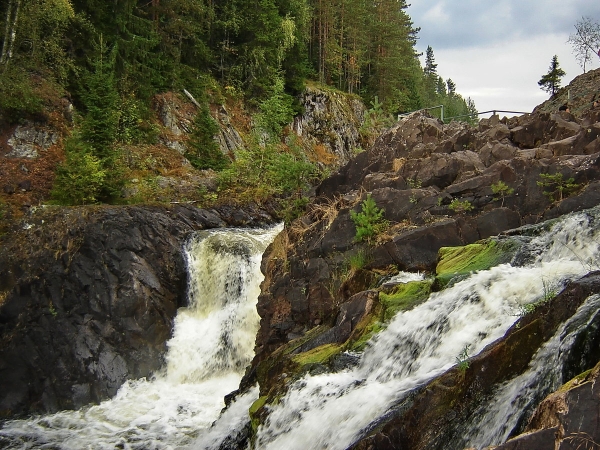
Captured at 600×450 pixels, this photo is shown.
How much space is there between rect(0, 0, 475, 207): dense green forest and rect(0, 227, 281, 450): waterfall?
166 inches

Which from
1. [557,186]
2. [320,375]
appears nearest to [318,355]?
[320,375]

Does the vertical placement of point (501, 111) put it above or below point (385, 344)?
above

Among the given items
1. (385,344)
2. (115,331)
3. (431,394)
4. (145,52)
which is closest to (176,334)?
(115,331)

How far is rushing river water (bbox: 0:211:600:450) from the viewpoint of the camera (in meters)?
4.52

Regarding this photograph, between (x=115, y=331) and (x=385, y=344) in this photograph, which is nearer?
(x=385, y=344)

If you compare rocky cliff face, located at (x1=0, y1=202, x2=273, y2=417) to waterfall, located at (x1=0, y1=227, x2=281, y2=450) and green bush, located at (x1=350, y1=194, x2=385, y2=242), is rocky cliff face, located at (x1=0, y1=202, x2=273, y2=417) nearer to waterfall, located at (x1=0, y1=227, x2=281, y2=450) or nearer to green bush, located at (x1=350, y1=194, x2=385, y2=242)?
waterfall, located at (x1=0, y1=227, x2=281, y2=450)

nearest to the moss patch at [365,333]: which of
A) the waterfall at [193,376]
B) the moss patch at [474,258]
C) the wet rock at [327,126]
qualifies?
the moss patch at [474,258]

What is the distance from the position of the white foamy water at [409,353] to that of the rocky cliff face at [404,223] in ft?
1.24

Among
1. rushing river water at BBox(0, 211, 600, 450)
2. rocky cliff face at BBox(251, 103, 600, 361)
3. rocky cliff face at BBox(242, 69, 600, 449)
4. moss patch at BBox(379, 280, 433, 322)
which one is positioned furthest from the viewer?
rocky cliff face at BBox(251, 103, 600, 361)

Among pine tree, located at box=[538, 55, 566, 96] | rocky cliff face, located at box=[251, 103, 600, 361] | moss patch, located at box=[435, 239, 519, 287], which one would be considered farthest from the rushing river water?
pine tree, located at box=[538, 55, 566, 96]

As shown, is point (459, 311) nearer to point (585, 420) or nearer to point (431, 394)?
point (431, 394)

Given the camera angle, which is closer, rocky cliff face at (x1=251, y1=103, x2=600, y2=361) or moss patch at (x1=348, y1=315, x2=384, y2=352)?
moss patch at (x1=348, y1=315, x2=384, y2=352)

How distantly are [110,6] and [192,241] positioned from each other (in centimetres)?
1447

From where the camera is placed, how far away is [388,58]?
38.0m
